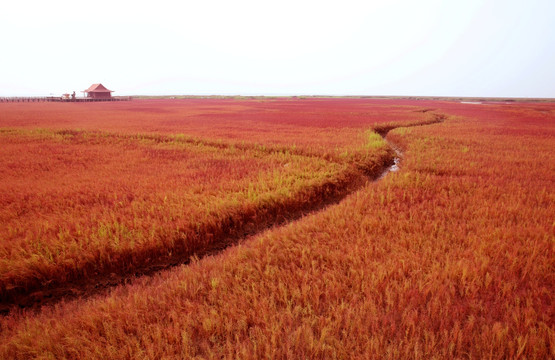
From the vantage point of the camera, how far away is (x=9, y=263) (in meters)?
3.57

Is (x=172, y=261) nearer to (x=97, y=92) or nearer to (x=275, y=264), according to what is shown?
(x=275, y=264)

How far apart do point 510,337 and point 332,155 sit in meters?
8.02

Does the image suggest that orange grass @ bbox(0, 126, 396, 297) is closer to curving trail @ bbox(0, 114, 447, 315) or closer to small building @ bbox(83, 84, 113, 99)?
curving trail @ bbox(0, 114, 447, 315)

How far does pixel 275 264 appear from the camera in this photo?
12.0 ft

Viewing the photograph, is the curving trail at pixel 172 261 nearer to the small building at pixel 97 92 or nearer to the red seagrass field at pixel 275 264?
the red seagrass field at pixel 275 264

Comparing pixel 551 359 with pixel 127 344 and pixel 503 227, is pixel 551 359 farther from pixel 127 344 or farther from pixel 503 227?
pixel 127 344

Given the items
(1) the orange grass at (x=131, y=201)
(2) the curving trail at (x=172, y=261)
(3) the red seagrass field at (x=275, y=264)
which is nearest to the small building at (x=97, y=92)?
(1) the orange grass at (x=131, y=201)

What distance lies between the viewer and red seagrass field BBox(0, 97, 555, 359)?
2381mm

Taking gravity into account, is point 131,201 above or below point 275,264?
above

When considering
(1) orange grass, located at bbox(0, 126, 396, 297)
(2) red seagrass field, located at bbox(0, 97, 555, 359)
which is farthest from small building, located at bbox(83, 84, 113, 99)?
(2) red seagrass field, located at bbox(0, 97, 555, 359)

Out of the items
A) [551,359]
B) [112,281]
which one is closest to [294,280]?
[551,359]

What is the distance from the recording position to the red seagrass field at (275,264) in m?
2.38

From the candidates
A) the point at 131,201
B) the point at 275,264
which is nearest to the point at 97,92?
the point at 131,201

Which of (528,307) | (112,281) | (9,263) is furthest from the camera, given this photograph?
(112,281)
